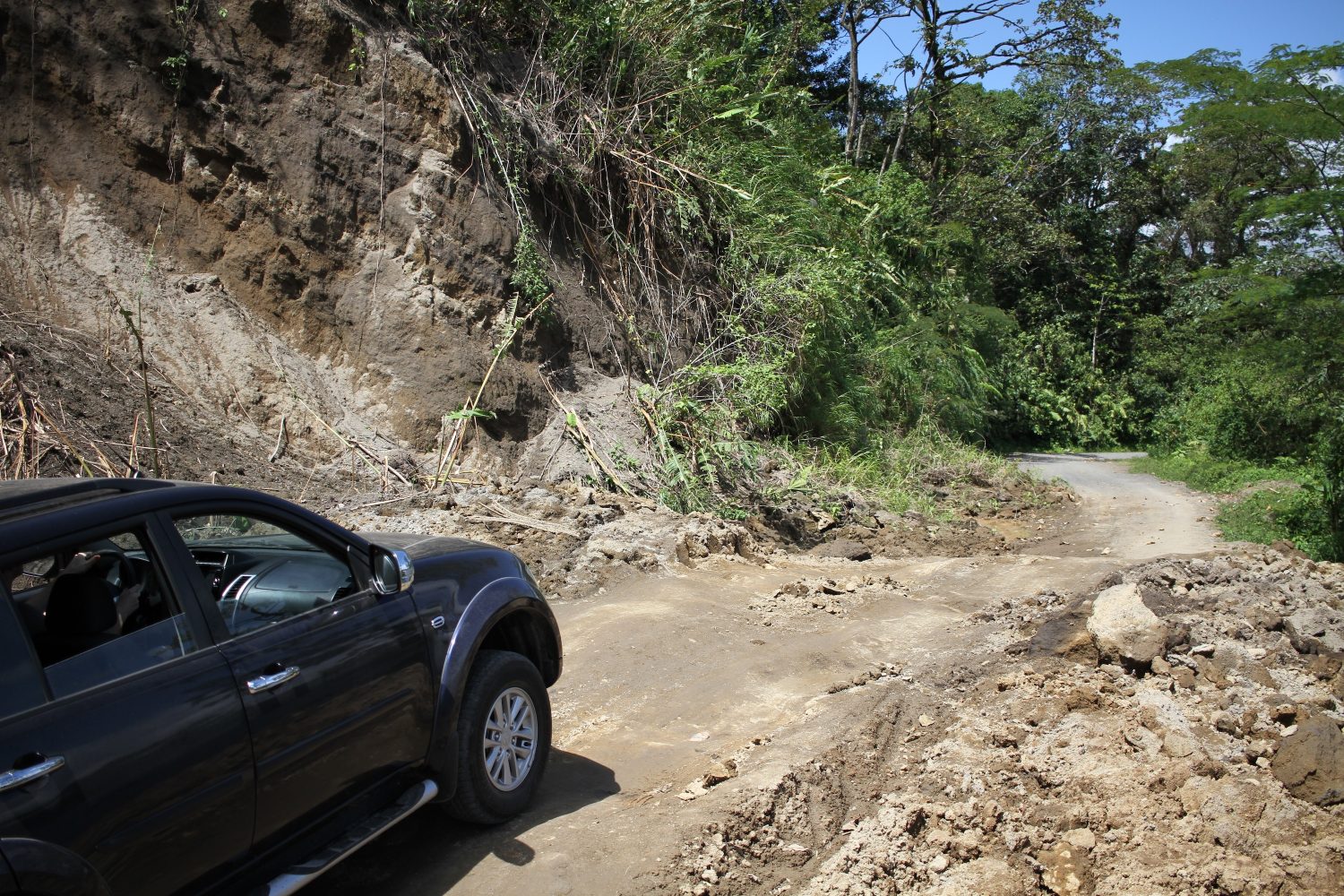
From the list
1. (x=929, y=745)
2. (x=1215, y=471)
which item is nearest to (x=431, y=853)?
(x=929, y=745)

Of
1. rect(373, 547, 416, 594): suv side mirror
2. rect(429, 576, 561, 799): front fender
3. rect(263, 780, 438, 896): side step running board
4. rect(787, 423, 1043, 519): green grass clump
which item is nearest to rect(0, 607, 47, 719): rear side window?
rect(263, 780, 438, 896): side step running board

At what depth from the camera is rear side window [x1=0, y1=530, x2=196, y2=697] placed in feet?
9.02

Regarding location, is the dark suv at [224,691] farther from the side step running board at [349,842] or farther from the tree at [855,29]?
the tree at [855,29]

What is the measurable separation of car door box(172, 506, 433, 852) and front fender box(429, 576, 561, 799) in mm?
84

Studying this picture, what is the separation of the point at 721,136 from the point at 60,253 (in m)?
8.51

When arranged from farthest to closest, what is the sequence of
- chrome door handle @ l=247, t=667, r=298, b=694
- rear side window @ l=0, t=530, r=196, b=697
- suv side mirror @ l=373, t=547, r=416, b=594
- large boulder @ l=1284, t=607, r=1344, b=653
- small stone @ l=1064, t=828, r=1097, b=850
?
large boulder @ l=1284, t=607, r=1344, b=653 → small stone @ l=1064, t=828, r=1097, b=850 → suv side mirror @ l=373, t=547, r=416, b=594 → chrome door handle @ l=247, t=667, r=298, b=694 → rear side window @ l=0, t=530, r=196, b=697

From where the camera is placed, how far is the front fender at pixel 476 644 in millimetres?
3914

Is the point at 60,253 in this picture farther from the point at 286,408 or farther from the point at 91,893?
the point at 91,893

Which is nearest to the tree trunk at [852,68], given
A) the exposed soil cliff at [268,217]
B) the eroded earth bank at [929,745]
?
the exposed soil cliff at [268,217]

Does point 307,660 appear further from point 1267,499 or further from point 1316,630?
point 1267,499

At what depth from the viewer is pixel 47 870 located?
242cm

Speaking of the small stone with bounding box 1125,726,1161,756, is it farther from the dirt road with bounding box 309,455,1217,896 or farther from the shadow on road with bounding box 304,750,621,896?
the shadow on road with bounding box 304,750,621,896

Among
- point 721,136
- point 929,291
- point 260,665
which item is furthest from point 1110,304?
point 260,665

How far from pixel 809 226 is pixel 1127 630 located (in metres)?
10.6
